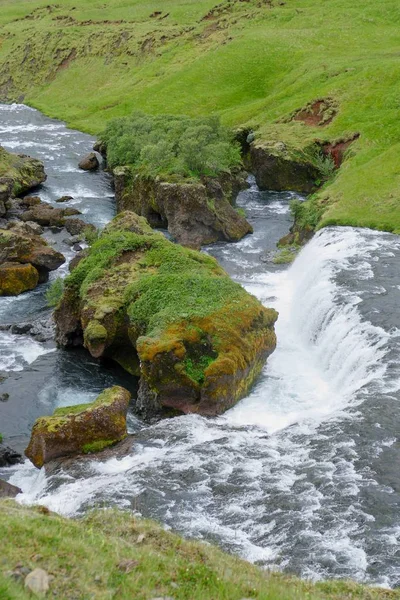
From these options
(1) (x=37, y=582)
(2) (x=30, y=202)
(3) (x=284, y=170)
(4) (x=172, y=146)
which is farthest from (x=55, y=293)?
(1) (x=37, y=582)

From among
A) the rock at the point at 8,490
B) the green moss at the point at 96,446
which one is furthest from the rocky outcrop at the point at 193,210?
the rock at the point at 8,490

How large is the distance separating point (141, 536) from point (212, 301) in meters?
17.1

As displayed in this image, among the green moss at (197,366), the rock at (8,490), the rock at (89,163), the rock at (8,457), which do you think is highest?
the green moss at (197,366)

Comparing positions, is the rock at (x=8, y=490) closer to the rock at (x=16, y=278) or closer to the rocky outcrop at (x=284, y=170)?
the rock at (x=16, y=278)

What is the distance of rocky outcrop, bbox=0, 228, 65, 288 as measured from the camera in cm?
4244

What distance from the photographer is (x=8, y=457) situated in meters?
25.7

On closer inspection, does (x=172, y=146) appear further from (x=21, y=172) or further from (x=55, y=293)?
(x=55, y=293)

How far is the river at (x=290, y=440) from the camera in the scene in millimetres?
18625

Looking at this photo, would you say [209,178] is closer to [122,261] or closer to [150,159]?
[150,159]

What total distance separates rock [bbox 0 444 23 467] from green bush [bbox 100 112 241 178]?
30451 millimetres

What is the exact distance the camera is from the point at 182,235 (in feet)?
163

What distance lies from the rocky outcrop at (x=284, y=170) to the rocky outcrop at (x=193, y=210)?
7806 mm

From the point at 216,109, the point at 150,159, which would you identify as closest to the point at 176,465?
the point at 150,159

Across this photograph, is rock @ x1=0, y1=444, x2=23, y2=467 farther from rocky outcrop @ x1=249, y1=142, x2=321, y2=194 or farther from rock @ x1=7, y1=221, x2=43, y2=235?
rocky outcrop @ x1=249, y1=142, x2=321, y2=194
